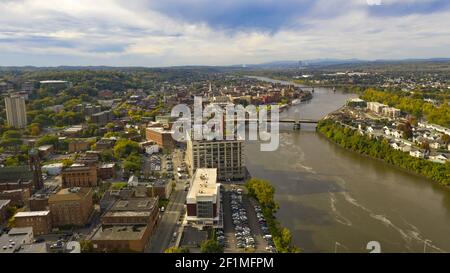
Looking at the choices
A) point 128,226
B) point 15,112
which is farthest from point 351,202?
point 15,112

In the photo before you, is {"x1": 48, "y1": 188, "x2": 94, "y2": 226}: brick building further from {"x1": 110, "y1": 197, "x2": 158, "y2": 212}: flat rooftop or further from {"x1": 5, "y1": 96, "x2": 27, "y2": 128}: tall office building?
{"x1": 5, "y1": 96, "x2": 27, "y2": 128}: tall office building

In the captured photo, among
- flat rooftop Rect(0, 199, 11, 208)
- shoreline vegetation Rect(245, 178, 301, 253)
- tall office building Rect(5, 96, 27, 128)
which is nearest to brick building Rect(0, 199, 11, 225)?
flat rooftop Rect(0, 199, 11, 208)

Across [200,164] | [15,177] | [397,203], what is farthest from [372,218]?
[15,177]

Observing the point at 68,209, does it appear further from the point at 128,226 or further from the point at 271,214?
the point at 271,214

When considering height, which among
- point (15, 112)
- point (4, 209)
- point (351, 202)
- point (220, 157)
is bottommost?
point (351, 202)

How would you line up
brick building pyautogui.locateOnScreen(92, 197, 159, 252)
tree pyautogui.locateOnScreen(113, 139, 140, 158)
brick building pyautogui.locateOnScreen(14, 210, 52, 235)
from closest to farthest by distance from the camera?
1. brick building pyautogui.locateOnScreen(92, 197, 159, 252)
2. brick building pyautogui.locateOnScreen(14, 210, 52, 235)
3. tree pyautogui.locateOnScreen(113, 139, 140, 158)

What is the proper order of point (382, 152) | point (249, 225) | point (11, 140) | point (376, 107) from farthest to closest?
point (376, 107), point (11, 140), point (382, 152), point (249, 225)

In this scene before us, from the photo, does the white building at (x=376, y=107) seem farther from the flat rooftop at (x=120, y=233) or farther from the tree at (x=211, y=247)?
the flat rooftop at (x=120, y=233)
